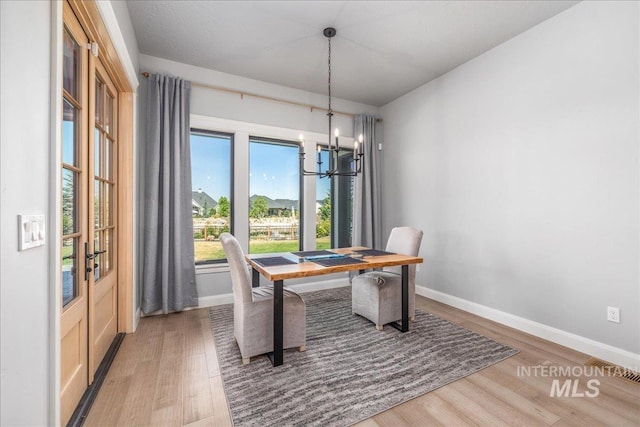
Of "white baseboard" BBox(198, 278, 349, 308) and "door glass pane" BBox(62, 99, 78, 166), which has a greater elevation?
"door glass pane" BBox(62, 99, 78, 166)

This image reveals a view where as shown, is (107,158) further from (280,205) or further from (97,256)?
(280,205)

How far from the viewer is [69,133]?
156 centimetres

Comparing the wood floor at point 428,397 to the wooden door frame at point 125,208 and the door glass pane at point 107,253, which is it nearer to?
the wooden door frame at point 125,208

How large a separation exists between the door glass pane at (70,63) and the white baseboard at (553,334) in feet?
12.7

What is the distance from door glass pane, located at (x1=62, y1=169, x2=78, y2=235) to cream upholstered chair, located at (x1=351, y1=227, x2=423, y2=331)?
234 centimetres

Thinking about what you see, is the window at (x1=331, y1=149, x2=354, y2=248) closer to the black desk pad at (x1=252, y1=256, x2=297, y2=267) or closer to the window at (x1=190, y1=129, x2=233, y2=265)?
the window at (x1=190, y1=129, x2=233, y2=265)

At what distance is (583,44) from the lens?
2.34 metres

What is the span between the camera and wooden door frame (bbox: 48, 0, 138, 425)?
43.1 inches

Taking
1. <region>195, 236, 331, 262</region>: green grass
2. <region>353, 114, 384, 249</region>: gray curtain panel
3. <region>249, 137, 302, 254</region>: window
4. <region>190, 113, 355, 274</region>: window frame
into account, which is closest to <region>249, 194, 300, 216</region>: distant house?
<region>249, 137, 302, 254</region>: window

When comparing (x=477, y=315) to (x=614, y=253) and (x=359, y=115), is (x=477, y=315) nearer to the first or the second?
(x=614, y=253)

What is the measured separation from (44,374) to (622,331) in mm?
3444

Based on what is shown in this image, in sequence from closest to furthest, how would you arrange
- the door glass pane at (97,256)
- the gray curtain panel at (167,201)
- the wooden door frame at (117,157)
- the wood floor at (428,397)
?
the wooden door frame at (117,157), the wood floor at (428,397), the door glass pane at (97,256), the gray curtain panel at (167,201)

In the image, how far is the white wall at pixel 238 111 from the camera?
10.8ft

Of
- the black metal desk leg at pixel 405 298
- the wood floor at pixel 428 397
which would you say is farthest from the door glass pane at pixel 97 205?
the black metal desk leg at pixel 405 298
